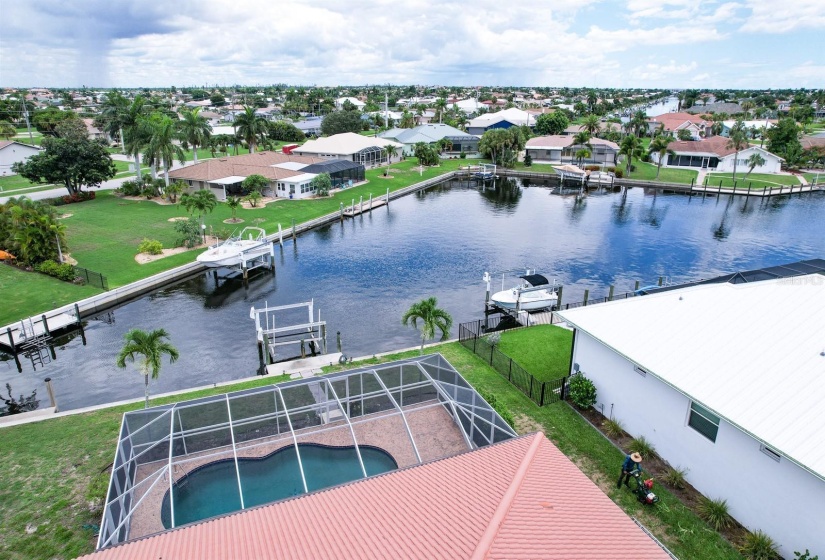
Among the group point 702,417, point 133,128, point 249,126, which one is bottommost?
point 702,417

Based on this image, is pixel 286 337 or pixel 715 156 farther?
pixel 715 156

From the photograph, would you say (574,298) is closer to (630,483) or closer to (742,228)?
(630,483)

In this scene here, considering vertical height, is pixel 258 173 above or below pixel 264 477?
above

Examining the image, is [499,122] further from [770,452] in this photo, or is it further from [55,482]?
[55,482]

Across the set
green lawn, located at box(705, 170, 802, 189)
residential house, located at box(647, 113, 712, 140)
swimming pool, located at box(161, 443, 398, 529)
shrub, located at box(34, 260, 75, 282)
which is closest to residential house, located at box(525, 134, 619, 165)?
green lawn, located at box(705, 170, 802, 189)

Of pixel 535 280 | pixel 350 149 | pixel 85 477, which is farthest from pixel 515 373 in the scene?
pixel 350 149

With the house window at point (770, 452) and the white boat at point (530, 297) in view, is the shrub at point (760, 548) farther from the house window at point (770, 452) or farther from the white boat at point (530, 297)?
the white boat at point (530, 297)

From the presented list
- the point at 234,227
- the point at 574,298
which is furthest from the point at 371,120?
the point at 574,298
